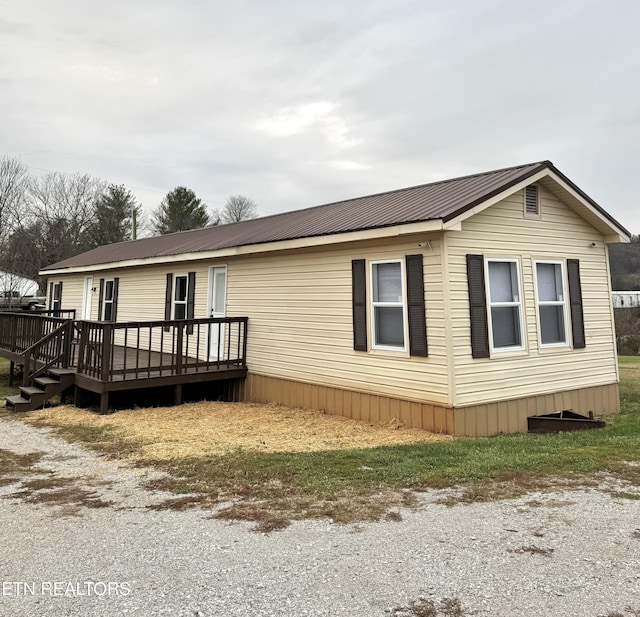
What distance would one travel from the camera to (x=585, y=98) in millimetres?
13891

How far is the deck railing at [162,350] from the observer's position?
8.09 m

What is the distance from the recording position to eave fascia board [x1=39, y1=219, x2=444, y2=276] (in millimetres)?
6453

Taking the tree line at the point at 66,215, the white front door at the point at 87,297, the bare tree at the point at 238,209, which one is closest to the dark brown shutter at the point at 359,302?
the white front door at the point at 87,297

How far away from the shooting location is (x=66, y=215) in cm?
3266

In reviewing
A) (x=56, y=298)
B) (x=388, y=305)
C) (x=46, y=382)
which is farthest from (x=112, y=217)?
(x=388, y=305)

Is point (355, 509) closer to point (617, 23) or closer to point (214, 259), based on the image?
point (214, 259)

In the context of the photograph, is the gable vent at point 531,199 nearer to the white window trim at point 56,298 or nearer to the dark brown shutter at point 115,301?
the dark brown shutter at point 115,301

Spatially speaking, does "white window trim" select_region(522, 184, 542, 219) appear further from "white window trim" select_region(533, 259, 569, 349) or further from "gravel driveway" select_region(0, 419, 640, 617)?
"gravel driveway" select_region(0, 419, 640, 617)

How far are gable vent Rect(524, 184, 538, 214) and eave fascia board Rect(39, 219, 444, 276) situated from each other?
95.5 inches

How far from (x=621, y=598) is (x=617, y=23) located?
1302cm

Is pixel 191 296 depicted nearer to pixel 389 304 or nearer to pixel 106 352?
pixel 106 352

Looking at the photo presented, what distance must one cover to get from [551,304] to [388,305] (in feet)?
9.42

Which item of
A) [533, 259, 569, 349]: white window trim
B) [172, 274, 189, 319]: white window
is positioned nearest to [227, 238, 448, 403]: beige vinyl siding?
[172, 274, 189, 319]: white window

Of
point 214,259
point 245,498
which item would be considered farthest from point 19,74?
point 245,498
